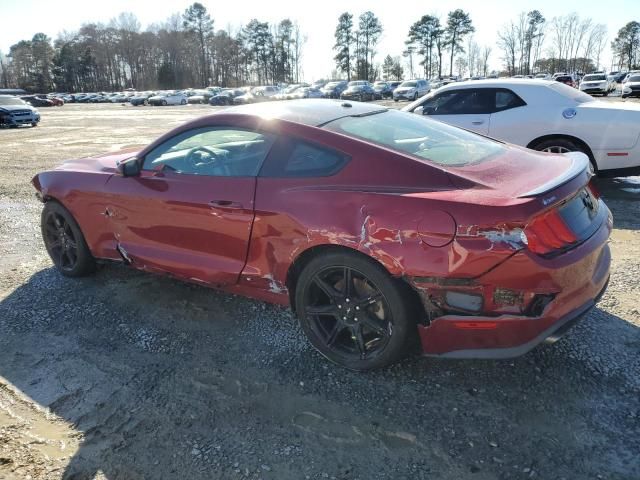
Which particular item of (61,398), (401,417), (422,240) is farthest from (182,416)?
(422,240)

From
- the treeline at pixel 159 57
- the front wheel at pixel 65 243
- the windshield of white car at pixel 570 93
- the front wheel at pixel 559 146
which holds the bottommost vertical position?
the front wheel at pixel 65 243

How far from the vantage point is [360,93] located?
42.8 m

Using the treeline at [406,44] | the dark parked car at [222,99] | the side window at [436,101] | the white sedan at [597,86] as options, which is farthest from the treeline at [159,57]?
the side window at [436,101]

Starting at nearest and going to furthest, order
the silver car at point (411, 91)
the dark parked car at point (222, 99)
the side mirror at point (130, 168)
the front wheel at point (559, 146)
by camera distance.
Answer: the side mirror at point (130, 168)
the front wheel at point (559, 146)
the silver car at point (411, 91)
the dark parked car at point (222, 99)

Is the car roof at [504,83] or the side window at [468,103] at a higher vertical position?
the car roof at [504,83]

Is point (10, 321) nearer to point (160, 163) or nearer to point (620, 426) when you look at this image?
point (160, 163)

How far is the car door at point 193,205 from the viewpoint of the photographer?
3137 mm

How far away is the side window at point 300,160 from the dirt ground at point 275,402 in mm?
1122

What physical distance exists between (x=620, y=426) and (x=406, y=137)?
192 centimetres

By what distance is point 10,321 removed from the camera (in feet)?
12.2

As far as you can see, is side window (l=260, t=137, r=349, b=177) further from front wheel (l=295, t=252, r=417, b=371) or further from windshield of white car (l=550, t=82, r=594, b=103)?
windshield of white car (l=550, t=82, r=594, b=103)

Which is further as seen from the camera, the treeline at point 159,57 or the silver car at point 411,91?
the treeline at point 159,57

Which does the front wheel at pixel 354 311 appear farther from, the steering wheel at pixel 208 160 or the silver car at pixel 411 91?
the silver car at pixel 411 91

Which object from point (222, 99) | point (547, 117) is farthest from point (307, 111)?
point (222, 99)
